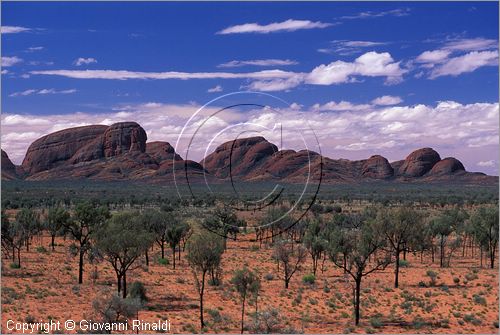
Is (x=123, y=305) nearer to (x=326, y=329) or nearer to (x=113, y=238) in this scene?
(x=113, y=238)

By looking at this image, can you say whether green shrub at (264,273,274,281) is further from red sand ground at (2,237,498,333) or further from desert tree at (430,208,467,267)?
desert tree at (430,208,467,267)

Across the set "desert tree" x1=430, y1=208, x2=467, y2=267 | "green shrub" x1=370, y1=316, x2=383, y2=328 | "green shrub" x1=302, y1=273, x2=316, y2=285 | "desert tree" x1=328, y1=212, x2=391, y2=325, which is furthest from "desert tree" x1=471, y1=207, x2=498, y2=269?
"green shrub" x1=370, y1=316, x2=383, y2=328

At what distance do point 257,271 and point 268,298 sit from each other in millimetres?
11144

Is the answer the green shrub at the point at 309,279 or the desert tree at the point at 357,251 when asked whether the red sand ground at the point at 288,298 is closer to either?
the green shrub at the point at 309,279

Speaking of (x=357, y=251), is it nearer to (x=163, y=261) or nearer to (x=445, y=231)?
(x=163, y=261)

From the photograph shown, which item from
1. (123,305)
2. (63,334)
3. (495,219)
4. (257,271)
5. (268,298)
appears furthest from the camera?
(495,219)

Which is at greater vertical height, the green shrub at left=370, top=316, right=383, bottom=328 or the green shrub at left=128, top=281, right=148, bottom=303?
the green shrub at left=128, top=281, right=148, bottom=303

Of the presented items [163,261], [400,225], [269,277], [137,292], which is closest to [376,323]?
[137,292]

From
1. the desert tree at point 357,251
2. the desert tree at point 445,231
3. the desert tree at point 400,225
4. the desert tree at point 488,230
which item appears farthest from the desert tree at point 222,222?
the desert tree at point 488,230

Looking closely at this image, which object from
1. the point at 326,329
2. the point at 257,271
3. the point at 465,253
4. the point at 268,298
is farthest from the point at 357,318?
the point at 465,253

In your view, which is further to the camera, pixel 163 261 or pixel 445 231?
pixel 445 231

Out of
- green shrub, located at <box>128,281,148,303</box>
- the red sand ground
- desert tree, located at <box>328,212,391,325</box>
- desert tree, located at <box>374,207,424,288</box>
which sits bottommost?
the red sand ground

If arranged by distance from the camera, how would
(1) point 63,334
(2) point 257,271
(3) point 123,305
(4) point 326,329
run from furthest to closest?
(2) point 257,271, (4) point 326,329, (3) point 123,305, (1) point 63,334

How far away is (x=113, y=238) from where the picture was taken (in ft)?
109
